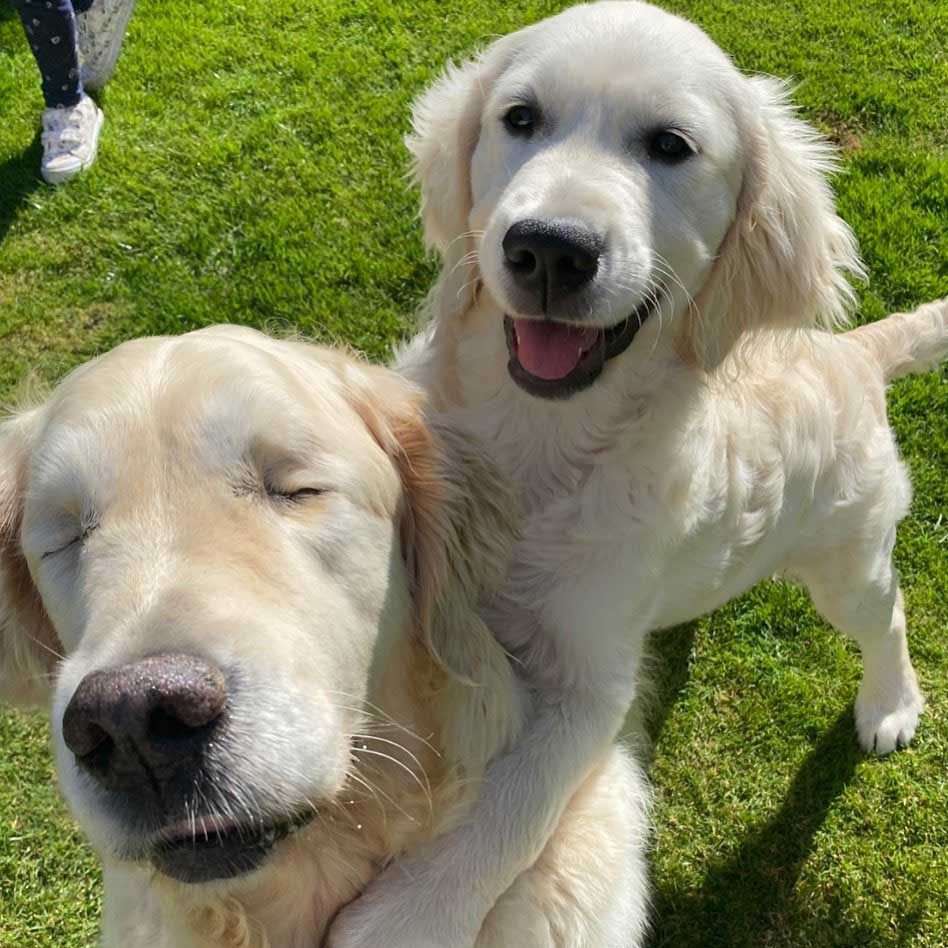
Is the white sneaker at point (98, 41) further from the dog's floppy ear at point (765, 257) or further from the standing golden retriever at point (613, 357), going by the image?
the dog's floppy ear at point (765, 257)

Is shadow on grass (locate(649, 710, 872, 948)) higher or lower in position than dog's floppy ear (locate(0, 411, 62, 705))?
lower

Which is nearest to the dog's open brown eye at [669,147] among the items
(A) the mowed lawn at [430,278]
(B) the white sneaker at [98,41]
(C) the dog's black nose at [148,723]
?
(C) the dog's black nose at [148,723]

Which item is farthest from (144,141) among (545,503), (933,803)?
(933,803)

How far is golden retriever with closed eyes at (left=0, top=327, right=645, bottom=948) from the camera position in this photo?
4.52 feet

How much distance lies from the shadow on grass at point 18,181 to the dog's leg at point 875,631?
408 cm

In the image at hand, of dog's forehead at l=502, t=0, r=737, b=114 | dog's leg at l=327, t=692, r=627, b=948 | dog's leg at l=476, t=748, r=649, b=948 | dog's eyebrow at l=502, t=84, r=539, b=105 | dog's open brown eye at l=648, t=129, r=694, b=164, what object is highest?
dog's forehead at l=502, t=0, r=737, b=114

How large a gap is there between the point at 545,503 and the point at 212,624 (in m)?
1.27

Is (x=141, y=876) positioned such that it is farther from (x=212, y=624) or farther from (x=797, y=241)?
(x=797, y=241)

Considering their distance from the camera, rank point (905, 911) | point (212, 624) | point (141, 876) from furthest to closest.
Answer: point (905, 911) → point (141, 876) → point (212, 624)

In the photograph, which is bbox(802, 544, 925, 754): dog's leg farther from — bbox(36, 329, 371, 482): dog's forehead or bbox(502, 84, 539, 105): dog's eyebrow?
bbox(36, 329, 371, 482): dog's forehead

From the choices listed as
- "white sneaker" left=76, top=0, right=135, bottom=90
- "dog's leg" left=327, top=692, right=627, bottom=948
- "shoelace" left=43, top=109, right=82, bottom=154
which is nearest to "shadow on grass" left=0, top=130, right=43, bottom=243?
"shoelace" left=43, top=109, right=82, bottom=154

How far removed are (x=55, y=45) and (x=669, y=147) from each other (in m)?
3.72

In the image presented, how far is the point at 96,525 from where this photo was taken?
160cm

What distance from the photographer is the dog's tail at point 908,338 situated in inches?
121
